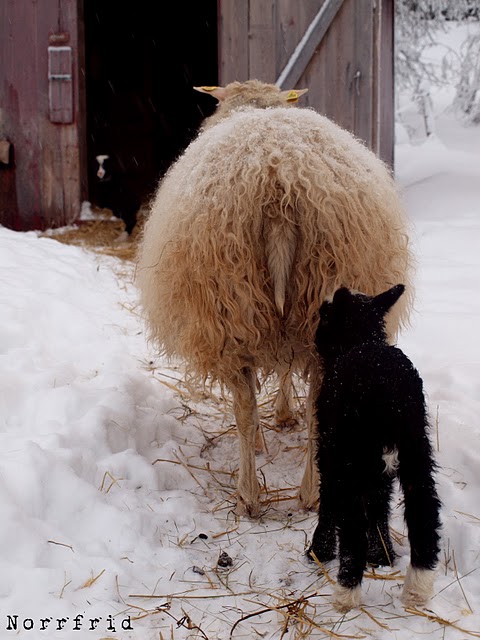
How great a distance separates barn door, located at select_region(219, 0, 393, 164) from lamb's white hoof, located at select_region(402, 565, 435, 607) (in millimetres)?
5242

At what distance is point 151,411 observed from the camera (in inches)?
142

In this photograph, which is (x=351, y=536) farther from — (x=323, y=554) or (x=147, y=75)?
(x=147, y=75)

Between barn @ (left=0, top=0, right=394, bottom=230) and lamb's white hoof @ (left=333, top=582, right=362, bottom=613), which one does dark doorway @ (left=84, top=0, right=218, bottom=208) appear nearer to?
barn @ (left=0, top=0, right=394, bottom=230)

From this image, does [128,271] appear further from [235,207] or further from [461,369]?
[235,207]

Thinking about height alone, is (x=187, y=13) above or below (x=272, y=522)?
above

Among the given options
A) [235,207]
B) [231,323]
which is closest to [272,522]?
[231,323]

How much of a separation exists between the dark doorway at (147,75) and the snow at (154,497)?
6693mm

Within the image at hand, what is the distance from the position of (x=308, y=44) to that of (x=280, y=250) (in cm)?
483

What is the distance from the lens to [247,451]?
2922 millimetres

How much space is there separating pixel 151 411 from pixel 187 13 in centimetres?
991

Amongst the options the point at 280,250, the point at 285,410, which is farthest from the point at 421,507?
the point at 285,410

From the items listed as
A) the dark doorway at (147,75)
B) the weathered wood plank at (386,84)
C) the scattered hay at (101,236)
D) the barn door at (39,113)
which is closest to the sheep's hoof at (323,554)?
the scattered hay at (101,236)

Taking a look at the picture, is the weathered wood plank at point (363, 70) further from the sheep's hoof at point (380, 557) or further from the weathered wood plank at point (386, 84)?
the sheep's hoof at point (380, 557)

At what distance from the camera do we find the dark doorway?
1109 centimetres
